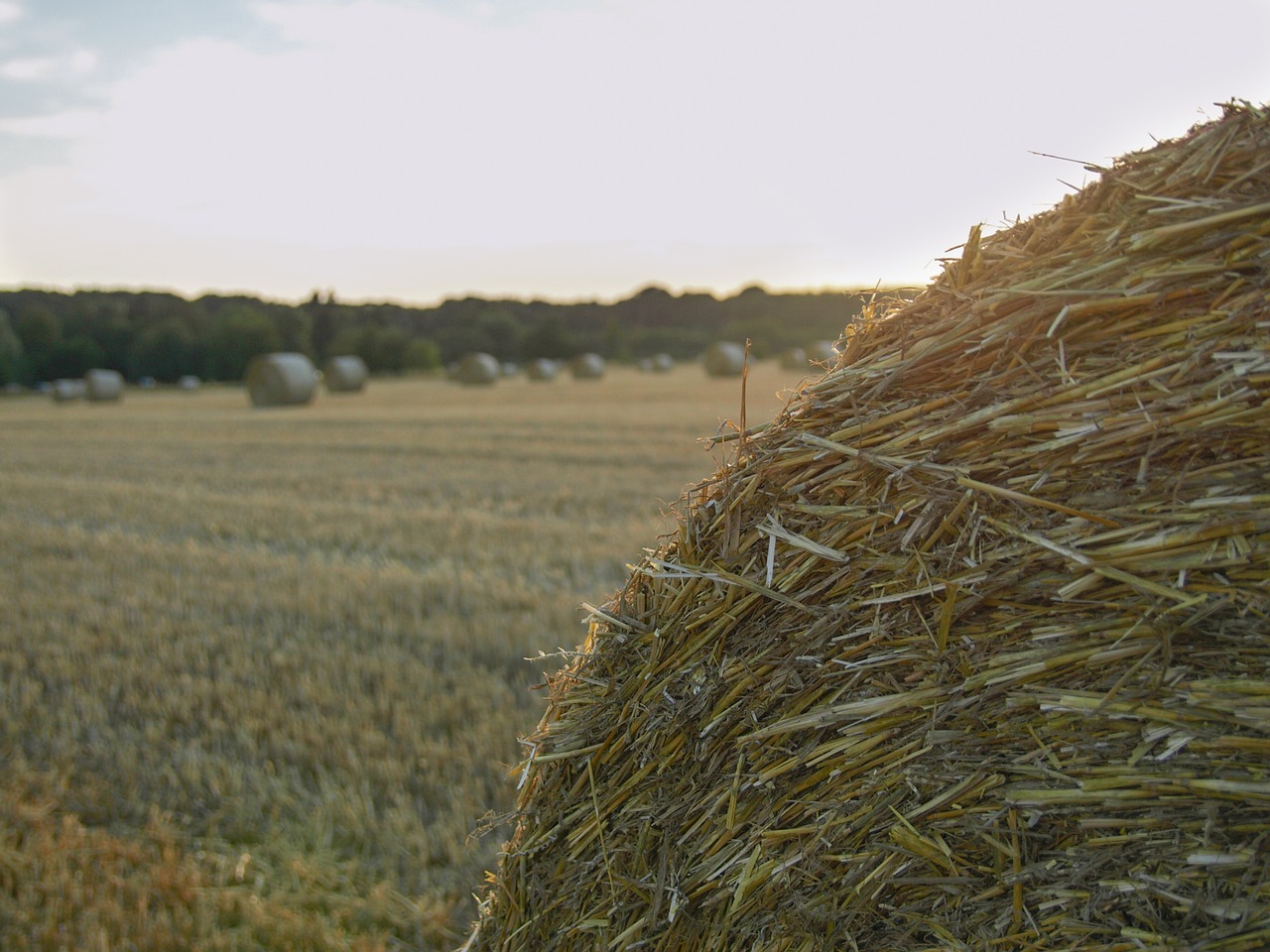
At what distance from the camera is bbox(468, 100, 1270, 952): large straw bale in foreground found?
4.24 feet

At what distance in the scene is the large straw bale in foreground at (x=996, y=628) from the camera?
1292 millimetres

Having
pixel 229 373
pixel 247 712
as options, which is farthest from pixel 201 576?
pixel 229 373

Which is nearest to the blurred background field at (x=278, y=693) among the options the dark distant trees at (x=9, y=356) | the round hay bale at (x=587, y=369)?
the round hay bale at (x=587, y=369)

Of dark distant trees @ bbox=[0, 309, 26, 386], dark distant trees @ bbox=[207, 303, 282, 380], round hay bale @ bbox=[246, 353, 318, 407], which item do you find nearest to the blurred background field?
Result: round hay bale @ bbox=[246, 353, 318, 407]

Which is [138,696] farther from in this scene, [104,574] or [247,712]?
[104,574]

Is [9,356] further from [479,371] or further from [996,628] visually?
[996,628]

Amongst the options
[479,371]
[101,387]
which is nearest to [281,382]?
[479,371]

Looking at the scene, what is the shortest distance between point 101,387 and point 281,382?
34.4 feet

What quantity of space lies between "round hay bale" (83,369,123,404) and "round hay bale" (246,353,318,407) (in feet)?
28.6

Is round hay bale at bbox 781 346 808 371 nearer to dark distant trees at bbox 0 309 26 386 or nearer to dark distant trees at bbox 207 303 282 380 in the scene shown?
dark distant trees at bbox 207 303 282 380

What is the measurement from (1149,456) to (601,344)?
5736 centimetres

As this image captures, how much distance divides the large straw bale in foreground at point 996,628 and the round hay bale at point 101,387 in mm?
34046

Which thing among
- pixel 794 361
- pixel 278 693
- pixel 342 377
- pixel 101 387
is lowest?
pixel 278 693

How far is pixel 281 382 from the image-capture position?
24594 mm
